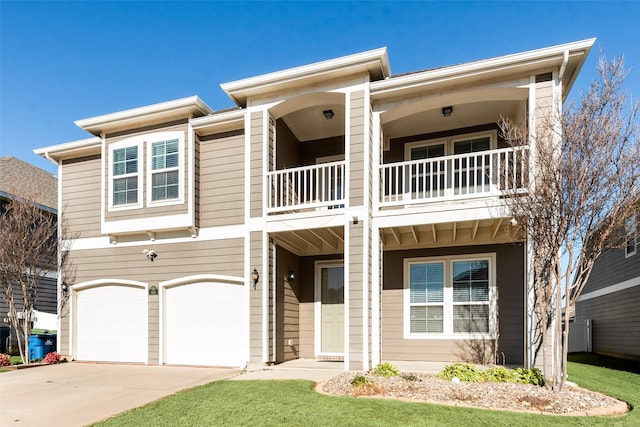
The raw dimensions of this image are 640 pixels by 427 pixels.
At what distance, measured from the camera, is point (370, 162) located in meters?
8.11

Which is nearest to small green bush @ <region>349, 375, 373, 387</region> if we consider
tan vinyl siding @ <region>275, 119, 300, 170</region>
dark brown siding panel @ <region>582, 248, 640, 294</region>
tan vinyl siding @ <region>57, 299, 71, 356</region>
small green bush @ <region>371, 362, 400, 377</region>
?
small green bush @ <region>371, 362, 400, 377</region>

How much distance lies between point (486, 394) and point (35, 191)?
14980mm

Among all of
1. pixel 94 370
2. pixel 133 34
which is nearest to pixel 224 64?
pixel 133 34

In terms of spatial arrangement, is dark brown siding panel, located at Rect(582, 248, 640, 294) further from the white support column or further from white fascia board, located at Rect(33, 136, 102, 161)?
white fascia board, located at Rect(33, 136, 102, 161)

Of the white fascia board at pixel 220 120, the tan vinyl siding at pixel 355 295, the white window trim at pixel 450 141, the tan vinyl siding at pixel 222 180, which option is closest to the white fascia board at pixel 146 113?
the white fascia board at pixel 220 120

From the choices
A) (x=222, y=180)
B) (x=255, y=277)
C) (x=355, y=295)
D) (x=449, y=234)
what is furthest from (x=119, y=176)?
(x=449, y=234)

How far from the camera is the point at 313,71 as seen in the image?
26.6 ft

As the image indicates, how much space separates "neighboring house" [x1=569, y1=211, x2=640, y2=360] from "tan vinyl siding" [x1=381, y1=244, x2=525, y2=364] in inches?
142

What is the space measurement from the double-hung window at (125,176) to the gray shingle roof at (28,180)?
16.7 ft

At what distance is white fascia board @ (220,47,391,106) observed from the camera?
7.80 m

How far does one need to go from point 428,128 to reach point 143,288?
7.71 meters

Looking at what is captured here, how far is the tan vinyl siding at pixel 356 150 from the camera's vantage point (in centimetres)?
793

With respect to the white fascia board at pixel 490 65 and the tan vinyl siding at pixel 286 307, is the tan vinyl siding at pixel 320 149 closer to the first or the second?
the white fascia board at pixel 490 65

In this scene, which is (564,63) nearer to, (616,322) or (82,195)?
(616,322)
